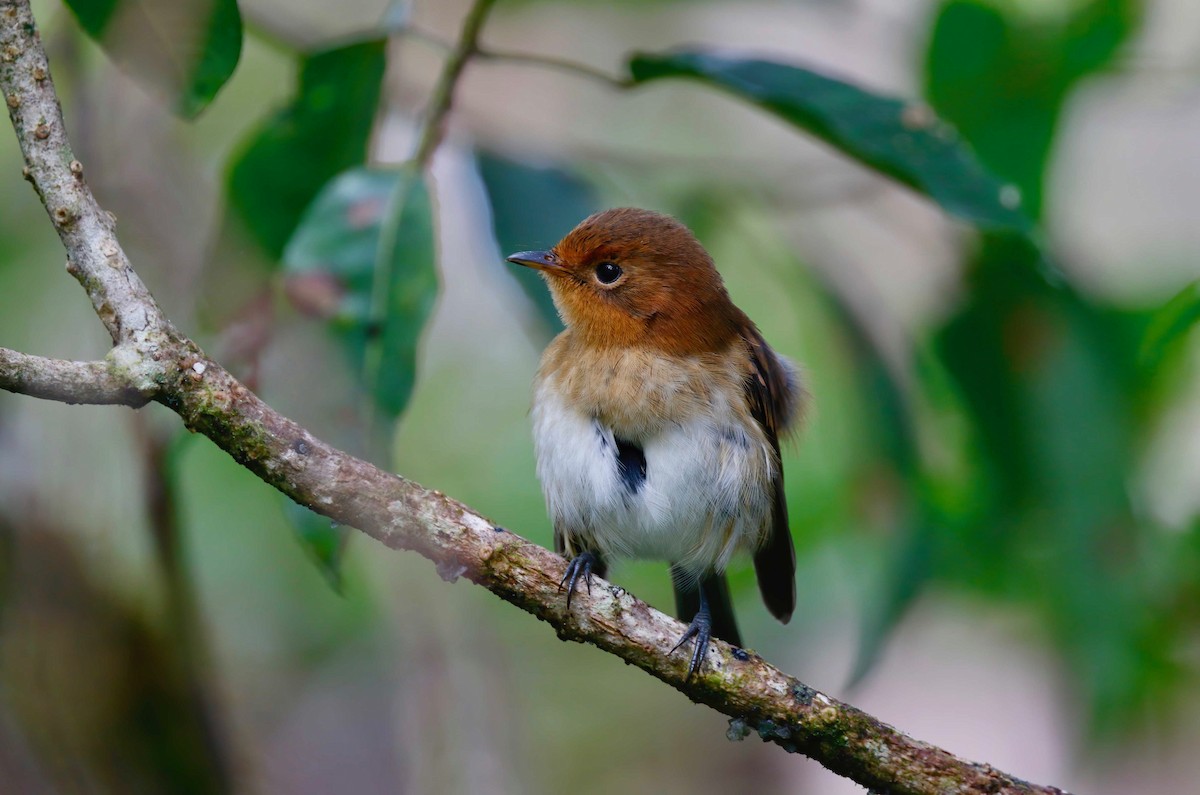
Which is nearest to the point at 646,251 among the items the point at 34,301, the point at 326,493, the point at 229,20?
the point at 229,20

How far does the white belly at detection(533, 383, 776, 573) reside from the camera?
354 cm

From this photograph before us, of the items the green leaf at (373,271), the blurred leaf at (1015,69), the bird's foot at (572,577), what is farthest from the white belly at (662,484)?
the blurred leaf at (1015,69)

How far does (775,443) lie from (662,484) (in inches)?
21.8

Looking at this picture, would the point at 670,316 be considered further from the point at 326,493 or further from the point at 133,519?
the point at 133,519

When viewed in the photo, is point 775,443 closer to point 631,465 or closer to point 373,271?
point 631,465

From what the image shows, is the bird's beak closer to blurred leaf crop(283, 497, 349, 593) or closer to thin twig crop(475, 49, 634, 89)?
thin twig crop(475, 49, 634, 89)

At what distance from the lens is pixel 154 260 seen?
4520mm

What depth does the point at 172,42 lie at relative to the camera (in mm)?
2959

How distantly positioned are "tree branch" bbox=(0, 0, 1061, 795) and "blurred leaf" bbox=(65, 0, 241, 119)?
2.05ft

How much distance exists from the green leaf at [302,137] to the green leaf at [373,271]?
27 cm

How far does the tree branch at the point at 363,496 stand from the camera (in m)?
2.20

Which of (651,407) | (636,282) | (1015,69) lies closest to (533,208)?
(636,282)

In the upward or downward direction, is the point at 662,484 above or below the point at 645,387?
below

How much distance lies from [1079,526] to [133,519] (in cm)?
363
